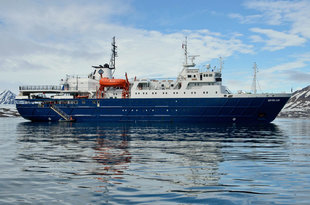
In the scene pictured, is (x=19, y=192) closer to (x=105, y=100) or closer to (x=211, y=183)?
(x=211, y=183)

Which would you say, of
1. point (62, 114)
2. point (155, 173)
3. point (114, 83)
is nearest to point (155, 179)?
point (155, 173)

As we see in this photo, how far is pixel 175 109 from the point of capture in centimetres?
4075

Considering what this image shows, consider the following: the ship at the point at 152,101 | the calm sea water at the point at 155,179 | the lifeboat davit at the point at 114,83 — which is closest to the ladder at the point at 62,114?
the ship at the point at 152,101

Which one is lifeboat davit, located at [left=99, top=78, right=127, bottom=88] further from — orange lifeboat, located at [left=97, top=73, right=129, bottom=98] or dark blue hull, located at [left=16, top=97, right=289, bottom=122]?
dark blue hull, located at [left=16, top=97, right=289, bottom=122]

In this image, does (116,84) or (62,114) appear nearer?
(116,84)

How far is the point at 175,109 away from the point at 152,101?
360cm

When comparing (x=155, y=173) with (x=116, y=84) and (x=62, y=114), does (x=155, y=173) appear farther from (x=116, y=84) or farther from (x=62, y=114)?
(x=62, y=114)

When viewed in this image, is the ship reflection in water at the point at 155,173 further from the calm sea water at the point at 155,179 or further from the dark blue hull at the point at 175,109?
the dark blue hull at the point at 175,109

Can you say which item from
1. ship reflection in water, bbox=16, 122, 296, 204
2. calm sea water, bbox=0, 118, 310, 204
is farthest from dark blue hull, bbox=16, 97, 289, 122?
calm sea water, bbox=0, 118, 310, 204

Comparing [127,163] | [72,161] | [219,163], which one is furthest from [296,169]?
[72,161]

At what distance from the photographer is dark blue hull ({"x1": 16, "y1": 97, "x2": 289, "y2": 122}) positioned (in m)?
39.1

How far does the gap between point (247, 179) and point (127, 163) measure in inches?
170

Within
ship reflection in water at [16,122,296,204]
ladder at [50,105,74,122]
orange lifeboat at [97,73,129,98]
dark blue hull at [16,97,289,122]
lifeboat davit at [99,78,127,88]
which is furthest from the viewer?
ladder at [50,105,74,122]

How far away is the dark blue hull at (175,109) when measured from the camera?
39062 millimetres
